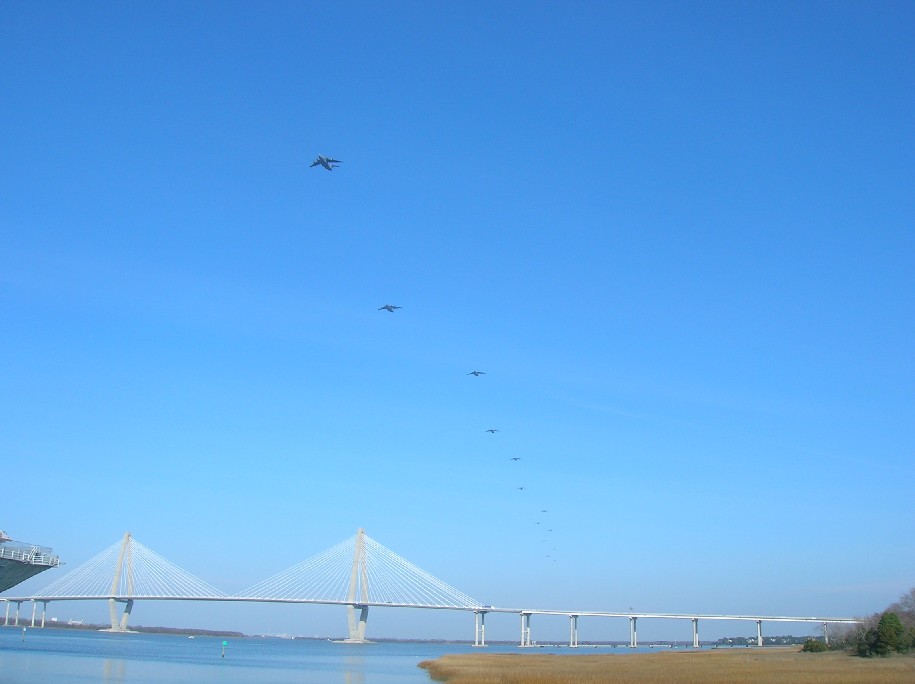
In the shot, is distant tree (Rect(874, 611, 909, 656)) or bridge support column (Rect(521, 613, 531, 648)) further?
bridge support column (Rect(521, 613, 531, 648))

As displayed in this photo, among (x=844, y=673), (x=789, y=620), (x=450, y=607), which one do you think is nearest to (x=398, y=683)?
(x=844, y=673)

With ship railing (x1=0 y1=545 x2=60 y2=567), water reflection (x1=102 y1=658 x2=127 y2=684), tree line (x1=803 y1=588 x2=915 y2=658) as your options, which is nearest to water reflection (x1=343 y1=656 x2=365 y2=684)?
water reflection (x1=102 y1=658 x2=127 y2=684)

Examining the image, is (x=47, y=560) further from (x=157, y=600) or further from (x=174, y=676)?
(x=157, y=600)

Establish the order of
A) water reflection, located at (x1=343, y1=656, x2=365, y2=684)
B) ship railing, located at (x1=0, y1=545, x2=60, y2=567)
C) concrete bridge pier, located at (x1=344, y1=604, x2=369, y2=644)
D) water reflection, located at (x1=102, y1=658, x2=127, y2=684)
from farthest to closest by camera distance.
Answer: concrete bridge pier, located at (x1=344, y1=604, x2=369, y2=644), water reflection, located at (x1=343, y1=656, x2=365, y2=684), water reflection, located at (x1=102, y1=658, x2=127, y2=684), ship railing, located at (x1=0, y1=545, x2=60, y2=567)

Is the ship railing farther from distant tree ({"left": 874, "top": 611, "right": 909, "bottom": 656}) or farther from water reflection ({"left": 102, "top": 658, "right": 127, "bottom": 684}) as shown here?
distant tree ({"left": 874, "top": 611, "right": 909, "bottom": 656})

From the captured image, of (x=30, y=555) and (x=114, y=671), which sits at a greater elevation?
(x=30, y=555)

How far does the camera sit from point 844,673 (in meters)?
40.8

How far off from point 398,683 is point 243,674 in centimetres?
1157

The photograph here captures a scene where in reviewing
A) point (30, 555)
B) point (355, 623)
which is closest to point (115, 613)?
point (355, 623)

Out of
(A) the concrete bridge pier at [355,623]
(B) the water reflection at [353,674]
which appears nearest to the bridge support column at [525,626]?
(A) the concrete bridge pier at [355,623]

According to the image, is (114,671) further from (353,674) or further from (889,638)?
(889,638)

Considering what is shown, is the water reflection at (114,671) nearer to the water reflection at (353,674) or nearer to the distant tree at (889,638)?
the water reflection at (353,674)

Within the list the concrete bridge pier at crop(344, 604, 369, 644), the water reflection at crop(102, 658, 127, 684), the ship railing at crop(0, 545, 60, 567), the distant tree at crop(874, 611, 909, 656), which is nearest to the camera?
the ship railing at crop(0, 545, 60, 567)

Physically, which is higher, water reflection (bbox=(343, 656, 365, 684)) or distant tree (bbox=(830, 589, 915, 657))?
distant tree (bbox=(830, 589, 915, 657))
